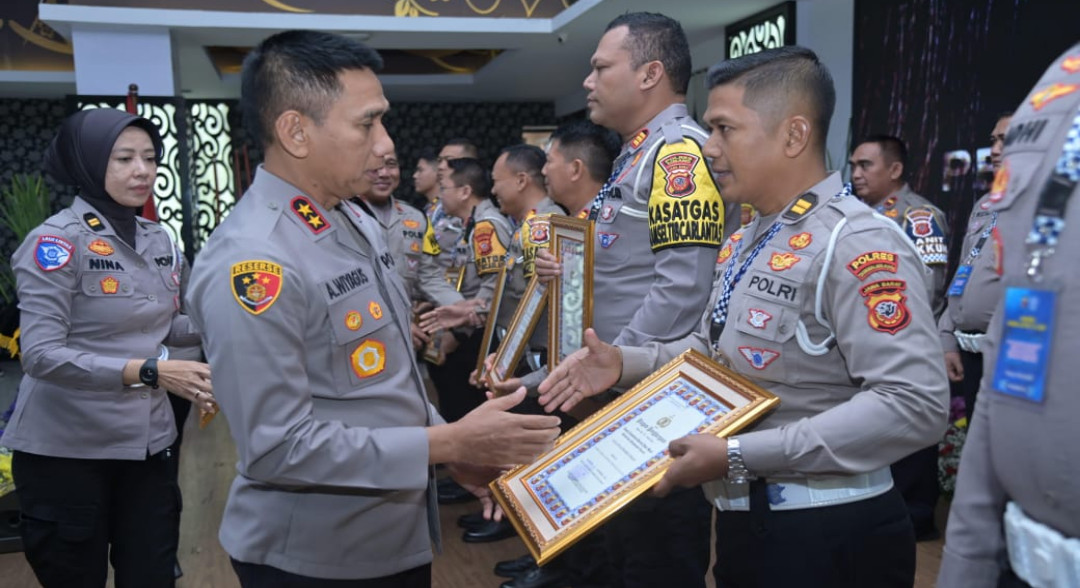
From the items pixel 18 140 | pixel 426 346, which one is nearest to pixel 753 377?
pixel 426 346

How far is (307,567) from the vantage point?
1.38 meters

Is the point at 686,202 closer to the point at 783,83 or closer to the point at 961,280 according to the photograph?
the point at 783,83

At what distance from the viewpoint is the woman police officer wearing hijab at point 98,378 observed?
7.28ft

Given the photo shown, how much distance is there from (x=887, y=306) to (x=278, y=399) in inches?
38.5

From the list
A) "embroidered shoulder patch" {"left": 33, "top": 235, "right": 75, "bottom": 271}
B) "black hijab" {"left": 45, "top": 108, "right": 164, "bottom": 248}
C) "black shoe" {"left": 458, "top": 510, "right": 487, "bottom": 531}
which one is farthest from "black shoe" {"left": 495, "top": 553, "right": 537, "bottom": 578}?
"embroidered shoulder patch" {"left": 33, "top": 235, "right": 75, "bottom": 271}

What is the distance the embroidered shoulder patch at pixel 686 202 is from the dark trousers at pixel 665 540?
67cm

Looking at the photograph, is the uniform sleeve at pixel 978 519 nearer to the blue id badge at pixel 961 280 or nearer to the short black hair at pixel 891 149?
the blue id badge at pixel 961 280

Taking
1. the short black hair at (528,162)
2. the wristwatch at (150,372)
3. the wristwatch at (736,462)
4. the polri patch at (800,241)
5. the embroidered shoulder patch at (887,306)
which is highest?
the short black hair at (528,162)

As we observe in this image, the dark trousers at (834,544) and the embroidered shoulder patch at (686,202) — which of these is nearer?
the dark trousers at (834,544)

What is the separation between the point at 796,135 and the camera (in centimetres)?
160

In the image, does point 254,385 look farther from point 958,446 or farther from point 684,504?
point 958,446

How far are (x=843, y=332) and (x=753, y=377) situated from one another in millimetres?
212

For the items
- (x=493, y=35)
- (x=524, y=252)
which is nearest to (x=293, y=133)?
(x=524, y=252)

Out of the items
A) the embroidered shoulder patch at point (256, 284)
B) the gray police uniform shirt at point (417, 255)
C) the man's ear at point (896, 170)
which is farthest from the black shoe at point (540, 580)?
the man's ear at point (896, 170)
